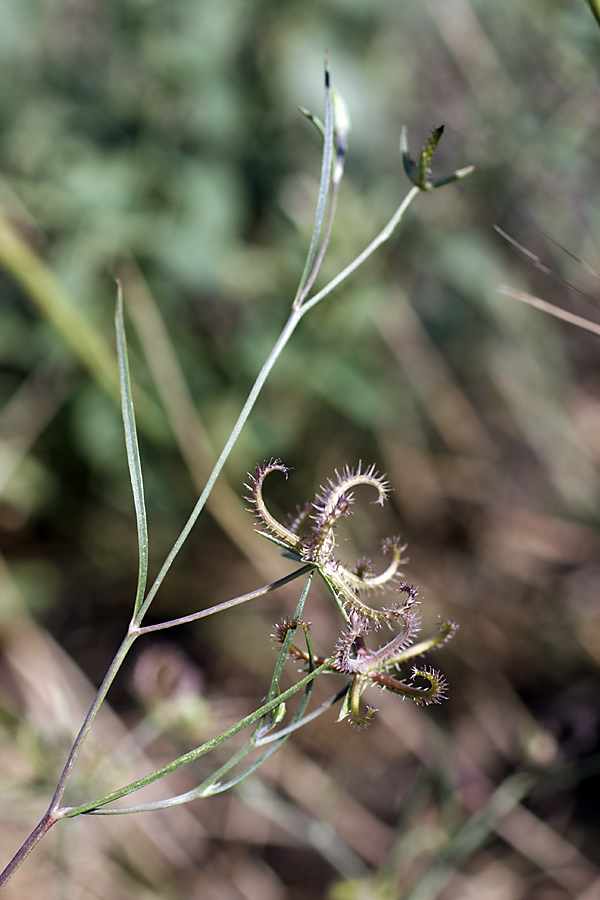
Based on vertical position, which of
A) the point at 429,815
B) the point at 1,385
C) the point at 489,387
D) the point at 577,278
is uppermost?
the point at 577,278

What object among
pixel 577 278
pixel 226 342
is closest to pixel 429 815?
pixel 226 342

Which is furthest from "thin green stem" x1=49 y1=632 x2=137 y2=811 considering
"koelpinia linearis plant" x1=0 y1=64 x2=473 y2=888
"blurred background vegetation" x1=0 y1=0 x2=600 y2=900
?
"blurred background vegetation" x1=0 y1=0 x2=600 y2=900

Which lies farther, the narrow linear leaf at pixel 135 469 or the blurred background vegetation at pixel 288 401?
the blurred background vegetation at pixel 288 401

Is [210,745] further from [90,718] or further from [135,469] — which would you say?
[135,469]

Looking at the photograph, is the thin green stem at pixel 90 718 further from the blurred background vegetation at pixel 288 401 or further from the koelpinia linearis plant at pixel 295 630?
the blurred background vegetation at pixel 288 401

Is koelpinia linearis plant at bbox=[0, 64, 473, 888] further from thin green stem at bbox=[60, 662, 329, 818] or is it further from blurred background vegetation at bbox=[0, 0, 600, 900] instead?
blurred background vegetation at bbox=[0, 0, 600, 900]

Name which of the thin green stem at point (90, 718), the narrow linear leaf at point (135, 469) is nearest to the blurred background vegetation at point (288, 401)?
the narrow linear leaf at point (135, 469)

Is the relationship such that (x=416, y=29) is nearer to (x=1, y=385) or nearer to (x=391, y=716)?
(x=1, y=385)

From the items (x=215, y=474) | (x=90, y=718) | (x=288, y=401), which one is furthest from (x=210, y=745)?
(x=288, y=401)
